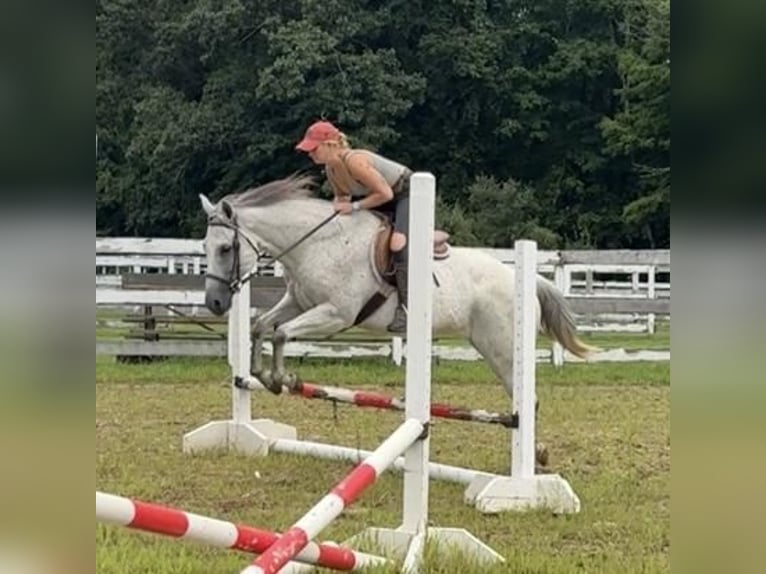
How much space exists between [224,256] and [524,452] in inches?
66.0

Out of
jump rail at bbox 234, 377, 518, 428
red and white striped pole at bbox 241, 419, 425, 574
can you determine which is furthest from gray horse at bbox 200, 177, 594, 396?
red and white striped pole at bbox 241, 419, 425, 574

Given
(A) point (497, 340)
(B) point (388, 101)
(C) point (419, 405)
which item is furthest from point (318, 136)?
(B) point (388, 101)

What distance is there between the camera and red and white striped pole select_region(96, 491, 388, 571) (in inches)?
70.0

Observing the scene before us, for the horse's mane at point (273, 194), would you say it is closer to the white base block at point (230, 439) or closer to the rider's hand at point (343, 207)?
the rider's hand at point (343, 207)

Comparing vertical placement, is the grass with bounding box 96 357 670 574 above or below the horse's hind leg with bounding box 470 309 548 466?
below

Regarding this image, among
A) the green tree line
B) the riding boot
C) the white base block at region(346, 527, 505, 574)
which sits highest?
the green tree line

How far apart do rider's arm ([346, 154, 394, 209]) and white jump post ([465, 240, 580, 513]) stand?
0.77 metres

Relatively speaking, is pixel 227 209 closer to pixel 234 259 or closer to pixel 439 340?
pixel 234 259

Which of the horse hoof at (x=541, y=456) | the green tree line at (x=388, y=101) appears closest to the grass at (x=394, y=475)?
the horse hoof at (x=541, y=456)

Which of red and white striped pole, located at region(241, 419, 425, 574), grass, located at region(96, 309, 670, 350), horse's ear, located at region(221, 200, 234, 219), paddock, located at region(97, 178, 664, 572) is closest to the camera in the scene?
red and white striped pole, located at region(241, 419, 425, 574)

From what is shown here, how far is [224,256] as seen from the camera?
459 centimetres

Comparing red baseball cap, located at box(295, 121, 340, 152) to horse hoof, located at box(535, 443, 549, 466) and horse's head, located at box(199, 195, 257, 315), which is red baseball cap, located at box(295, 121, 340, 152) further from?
horse hoof, located at box(535, 443, 549, 466)

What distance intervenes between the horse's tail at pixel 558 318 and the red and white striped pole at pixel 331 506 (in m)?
2.22

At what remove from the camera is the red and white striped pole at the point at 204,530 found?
178 cm
